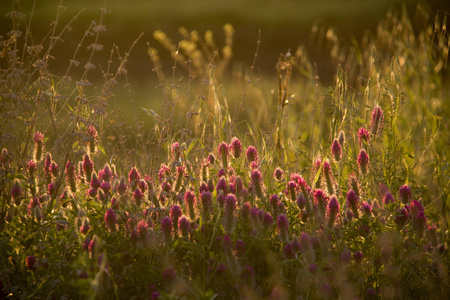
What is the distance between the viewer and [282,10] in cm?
1555

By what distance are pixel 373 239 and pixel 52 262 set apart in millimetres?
1462

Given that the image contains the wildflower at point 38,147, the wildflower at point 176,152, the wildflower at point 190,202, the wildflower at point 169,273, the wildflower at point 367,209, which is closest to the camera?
the wildflower at point 169,273

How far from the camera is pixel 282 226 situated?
2.08 meters

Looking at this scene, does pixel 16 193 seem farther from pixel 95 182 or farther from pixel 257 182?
pixel 257 182

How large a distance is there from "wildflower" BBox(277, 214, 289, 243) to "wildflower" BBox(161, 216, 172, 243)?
18.3 inches

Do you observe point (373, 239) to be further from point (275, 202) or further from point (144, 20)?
point (144, 20)

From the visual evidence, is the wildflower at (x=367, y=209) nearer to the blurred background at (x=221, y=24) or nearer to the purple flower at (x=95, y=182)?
the purple flower at (x=95, y=182)

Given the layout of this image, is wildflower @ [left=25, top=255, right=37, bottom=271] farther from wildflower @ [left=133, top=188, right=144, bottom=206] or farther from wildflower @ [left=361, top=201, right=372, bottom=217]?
wildflower @ [left=361, top=201, right=372, bottom=217]

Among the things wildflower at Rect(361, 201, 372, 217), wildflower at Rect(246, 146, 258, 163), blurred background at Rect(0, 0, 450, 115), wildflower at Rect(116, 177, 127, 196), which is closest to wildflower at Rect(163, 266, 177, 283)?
wildflower at Rect(116, 177, 127, 196)

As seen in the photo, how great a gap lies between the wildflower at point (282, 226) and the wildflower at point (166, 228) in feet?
1.52

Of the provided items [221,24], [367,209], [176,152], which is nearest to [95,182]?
[176,152]

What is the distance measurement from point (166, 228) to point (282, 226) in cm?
49

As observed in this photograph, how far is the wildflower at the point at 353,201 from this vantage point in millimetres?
2182

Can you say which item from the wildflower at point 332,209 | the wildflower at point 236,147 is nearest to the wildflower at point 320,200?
the wildflower at point 332,209
